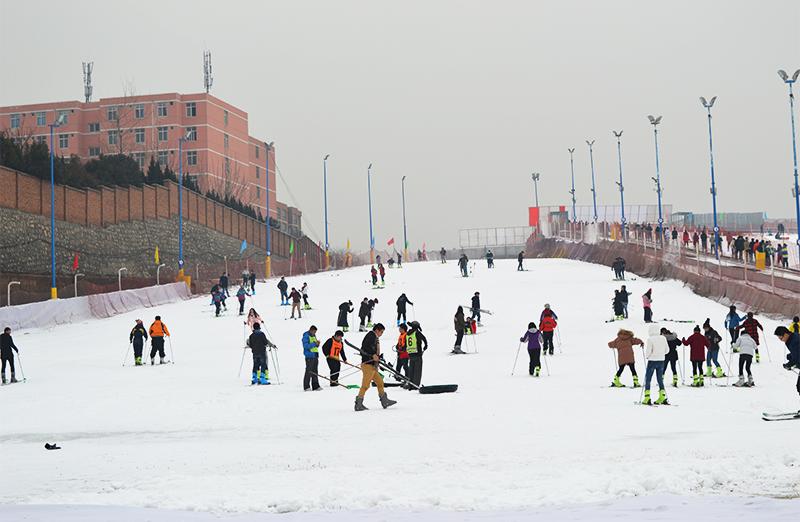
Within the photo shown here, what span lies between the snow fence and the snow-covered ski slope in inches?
327

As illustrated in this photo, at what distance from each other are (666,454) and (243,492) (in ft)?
15.3

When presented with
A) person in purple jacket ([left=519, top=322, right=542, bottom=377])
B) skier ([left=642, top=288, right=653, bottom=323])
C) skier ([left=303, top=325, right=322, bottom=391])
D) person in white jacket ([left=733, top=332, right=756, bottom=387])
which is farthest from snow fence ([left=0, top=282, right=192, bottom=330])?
person in white jacket ([left=733, top=332, right=756, bottom=387])

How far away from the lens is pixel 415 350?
1653 cm

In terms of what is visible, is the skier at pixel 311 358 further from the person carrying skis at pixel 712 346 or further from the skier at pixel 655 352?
the person carrying skis at pixel 712 346

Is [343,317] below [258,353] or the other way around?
the other way around

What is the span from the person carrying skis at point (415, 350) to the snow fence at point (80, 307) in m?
21.1

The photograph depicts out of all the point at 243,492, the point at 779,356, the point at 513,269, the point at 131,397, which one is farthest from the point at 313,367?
the point at 513,269

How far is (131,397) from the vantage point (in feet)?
54.7

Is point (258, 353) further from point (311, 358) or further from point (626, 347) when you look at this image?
point (626, 347)

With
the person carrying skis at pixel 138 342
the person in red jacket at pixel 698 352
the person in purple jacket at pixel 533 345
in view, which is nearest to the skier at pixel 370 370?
the person in purple jacket at pixel 533 345

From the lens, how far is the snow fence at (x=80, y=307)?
32406 mm

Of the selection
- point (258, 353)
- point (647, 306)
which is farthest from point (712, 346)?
point (258, 353)

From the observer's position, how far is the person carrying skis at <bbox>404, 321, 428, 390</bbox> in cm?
1644

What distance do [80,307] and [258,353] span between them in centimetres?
2062
